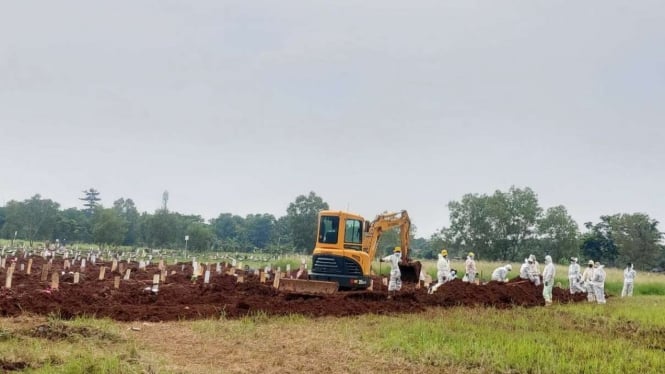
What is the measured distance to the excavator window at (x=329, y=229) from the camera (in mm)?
16906

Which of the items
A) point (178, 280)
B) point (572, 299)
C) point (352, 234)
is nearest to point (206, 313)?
point (352, 234)

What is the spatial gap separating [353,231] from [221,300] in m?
4.62

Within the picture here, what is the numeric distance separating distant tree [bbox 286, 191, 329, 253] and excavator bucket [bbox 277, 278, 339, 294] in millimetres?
46850

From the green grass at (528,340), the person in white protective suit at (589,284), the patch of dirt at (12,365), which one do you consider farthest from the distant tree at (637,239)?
the patch of dirt at (12,365)

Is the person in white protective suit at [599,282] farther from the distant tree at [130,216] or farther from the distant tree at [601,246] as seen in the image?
the distant tree at [130,216]

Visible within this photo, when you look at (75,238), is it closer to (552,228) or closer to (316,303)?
(552,228)

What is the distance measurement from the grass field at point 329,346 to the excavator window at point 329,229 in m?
4.61

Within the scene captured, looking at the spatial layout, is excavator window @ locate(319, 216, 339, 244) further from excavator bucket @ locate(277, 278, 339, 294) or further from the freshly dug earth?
the freshly dug earth

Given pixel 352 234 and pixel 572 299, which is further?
pixel 572 299

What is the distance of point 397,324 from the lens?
1157cm

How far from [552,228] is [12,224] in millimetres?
57415

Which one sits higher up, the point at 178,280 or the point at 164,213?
the point at 164,213

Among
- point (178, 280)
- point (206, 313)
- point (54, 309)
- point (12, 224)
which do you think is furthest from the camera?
point (12, 224)

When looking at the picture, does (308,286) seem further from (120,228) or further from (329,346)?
(120,228)
